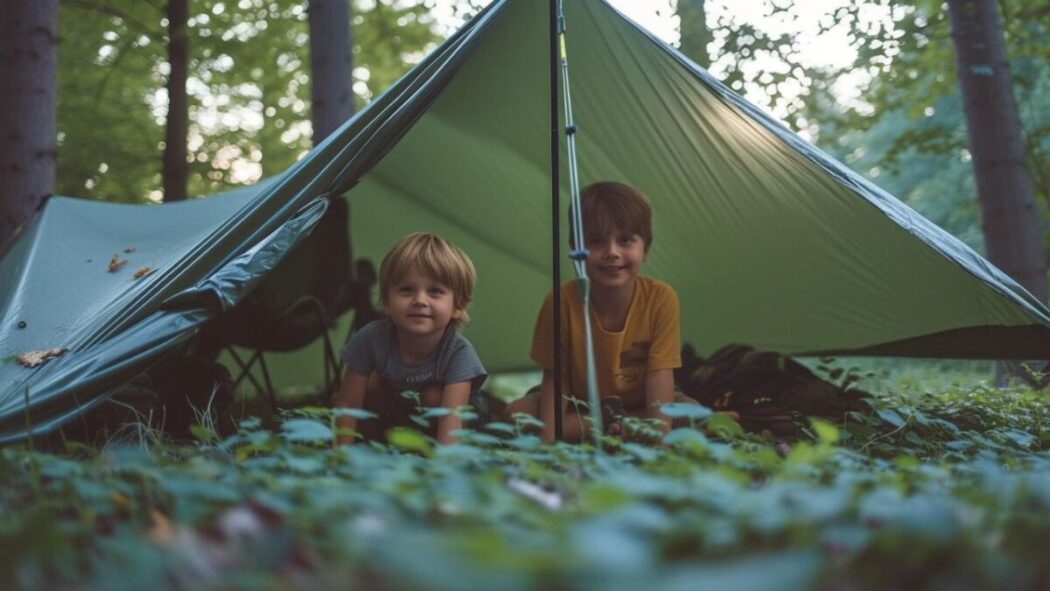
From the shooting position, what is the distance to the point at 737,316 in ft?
15.1

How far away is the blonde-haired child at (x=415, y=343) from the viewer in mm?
2795

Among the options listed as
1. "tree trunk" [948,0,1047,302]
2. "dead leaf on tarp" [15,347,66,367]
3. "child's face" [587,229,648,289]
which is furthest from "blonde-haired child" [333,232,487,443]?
"tree trunk" [948,0,1047,302]

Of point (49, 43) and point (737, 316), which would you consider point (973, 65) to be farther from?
point (49, 43)

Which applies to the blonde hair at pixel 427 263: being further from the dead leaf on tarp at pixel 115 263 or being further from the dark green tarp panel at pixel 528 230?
the dead leaf on tarp at pixel 115 263

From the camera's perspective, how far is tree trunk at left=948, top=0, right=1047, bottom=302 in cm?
443

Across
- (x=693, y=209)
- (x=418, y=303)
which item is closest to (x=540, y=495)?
(x=418, y=303)

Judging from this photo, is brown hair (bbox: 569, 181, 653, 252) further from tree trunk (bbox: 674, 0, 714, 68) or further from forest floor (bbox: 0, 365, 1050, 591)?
tree trunk (bbox: 674, 0, 714, 68)

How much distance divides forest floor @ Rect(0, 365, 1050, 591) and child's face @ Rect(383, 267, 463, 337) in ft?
3.73

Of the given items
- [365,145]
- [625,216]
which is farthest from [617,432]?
[365,145]

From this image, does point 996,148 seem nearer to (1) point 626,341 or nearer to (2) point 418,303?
(1) point 626,341

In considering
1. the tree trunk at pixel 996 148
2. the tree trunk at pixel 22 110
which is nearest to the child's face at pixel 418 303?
the tree trunk at pixel 22 110

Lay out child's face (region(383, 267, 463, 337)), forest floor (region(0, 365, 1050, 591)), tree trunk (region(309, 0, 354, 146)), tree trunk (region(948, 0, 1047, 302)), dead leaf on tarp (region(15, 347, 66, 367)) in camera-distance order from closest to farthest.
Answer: forest floor (region(0, 365, 1050, 591)) < dead leaf on tarp (region(15, 347, 66, 367)) < child's face (region(383, 267, 463, 337)) < tree trunk (region(948, 0, 1047, 302)) < tree trunk (region(309, 0, 354, 146))

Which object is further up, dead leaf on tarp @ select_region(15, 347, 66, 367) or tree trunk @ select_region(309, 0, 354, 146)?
tree trunk @ select_region(309, 0, 354, 146)

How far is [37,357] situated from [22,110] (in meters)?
2.55
